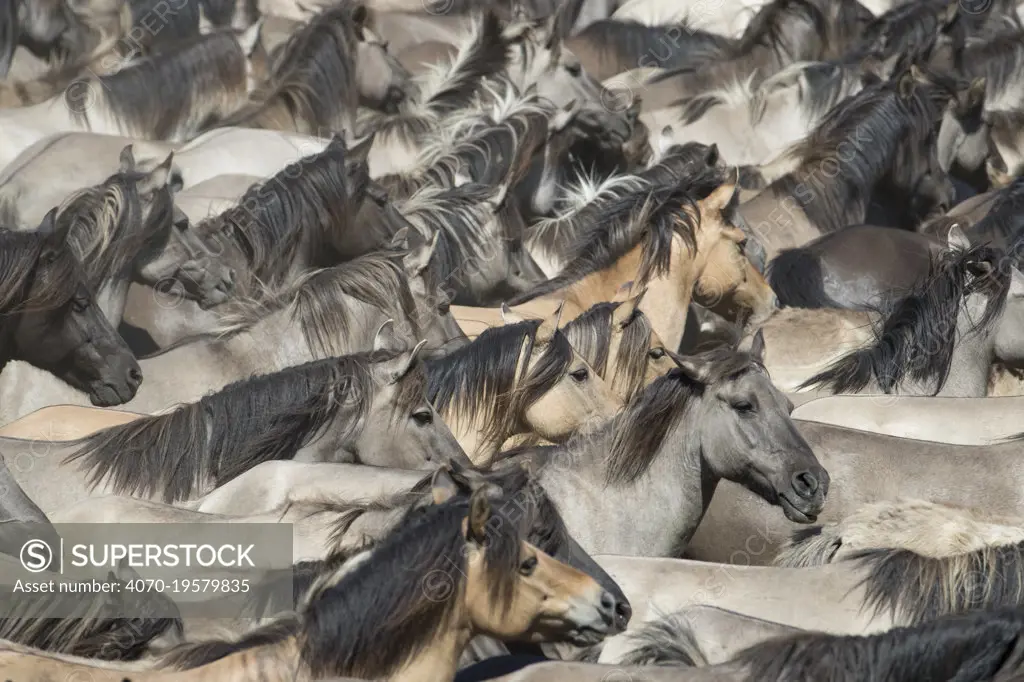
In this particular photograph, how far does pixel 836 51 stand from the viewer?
11578 mm

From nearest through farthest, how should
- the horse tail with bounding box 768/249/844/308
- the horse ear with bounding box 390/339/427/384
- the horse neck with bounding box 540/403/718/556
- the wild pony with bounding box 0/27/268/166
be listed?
the horse neck with bounding box 540/403/718/556 < the horse ear with bounding box 390/339/427/384 < the horse tail with bounding box 768/249/844/308 < the wild pony with bounding box 0/27/268/166

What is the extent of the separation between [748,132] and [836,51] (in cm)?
158

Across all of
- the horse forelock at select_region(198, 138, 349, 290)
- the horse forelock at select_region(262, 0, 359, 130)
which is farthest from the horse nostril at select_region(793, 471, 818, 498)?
the horse forelock at select_region(262, 0, 359, 130)

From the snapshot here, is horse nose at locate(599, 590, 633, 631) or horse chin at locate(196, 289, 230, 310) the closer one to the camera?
horse nose at locate(599, 590, 633, 631)

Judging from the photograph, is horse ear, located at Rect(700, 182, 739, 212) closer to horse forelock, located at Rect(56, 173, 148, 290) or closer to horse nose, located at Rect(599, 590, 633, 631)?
horse forelock, located at Rect(56, 173, 148, 290)

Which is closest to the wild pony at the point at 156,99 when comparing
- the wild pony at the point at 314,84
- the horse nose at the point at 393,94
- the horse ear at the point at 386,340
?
the wild pony at the point at 314,84

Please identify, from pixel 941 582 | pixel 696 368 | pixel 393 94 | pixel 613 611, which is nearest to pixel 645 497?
pixel 696 368

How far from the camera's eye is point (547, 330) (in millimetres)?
5848

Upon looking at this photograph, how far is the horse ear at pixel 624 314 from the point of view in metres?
6.04

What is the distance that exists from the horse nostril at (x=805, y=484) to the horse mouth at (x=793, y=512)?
43mm

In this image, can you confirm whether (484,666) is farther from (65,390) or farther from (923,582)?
(65,390)

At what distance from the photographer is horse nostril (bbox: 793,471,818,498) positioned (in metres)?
4.79

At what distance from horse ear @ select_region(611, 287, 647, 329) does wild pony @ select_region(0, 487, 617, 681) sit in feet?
7.71

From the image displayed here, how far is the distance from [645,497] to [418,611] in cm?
160
